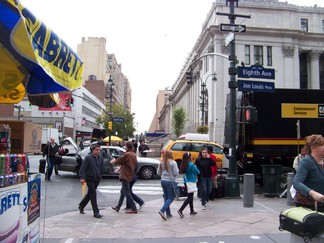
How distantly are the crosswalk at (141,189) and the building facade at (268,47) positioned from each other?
122 feet

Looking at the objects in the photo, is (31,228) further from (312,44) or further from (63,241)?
(312,44)

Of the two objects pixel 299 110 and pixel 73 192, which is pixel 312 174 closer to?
pixel 299 110

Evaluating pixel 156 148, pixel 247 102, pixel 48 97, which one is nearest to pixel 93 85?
pixel 156 148

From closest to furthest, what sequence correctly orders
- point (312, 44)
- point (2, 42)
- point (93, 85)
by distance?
point (2, 42) < point (312, 44) < point (93, 85)

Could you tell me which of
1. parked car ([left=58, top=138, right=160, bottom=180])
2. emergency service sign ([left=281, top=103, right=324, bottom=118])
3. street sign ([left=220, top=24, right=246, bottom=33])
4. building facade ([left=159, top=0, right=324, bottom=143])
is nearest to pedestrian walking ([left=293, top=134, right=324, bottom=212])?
street sign ([left=220, top=24, right=246, bottom=33])

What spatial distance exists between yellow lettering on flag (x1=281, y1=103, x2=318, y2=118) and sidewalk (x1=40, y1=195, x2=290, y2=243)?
4.71 metres

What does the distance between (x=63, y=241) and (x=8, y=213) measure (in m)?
3.68

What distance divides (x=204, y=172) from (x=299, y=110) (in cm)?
574

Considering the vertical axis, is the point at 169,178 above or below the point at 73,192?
above

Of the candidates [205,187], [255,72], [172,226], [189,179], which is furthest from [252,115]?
[172,226]

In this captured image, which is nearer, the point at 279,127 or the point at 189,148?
the point at 279,127

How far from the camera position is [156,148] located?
1538 inches

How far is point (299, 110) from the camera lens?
45.5 ft

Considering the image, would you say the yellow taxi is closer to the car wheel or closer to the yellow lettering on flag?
the car wheel
